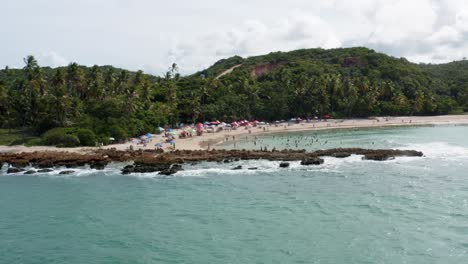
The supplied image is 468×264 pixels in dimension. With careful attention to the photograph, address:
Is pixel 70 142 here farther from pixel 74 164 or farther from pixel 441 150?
pixel 441 150

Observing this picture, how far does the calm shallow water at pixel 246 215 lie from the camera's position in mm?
26713

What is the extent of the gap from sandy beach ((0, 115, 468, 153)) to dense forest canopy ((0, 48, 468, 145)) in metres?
3.79

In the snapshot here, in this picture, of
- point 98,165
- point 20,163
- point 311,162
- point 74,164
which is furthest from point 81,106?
point 311,162

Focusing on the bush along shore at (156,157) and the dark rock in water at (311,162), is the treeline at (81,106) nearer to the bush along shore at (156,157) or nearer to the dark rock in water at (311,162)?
the bush along shore at (156,157)

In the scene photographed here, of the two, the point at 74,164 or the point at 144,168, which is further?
the point at 74,164

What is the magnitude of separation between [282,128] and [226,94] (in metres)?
20.5

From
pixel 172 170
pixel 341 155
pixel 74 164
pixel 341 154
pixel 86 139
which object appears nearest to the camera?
pixel 172 170

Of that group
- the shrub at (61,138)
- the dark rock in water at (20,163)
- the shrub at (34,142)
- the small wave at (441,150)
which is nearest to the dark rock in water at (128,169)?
the dark rock in water at (20,163)

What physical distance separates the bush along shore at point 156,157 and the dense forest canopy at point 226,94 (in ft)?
29.4

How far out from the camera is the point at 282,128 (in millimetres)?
90062

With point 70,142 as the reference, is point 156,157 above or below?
below

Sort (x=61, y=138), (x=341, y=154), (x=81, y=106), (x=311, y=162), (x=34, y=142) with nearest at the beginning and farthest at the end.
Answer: (x=311, y=162) < (x=341, y=154) < (x=61, y=138) < (x=34, y=142) < (x=81, y=106)

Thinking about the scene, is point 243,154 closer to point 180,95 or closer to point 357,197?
point 357,197

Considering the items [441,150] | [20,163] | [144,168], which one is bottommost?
[441,150]
